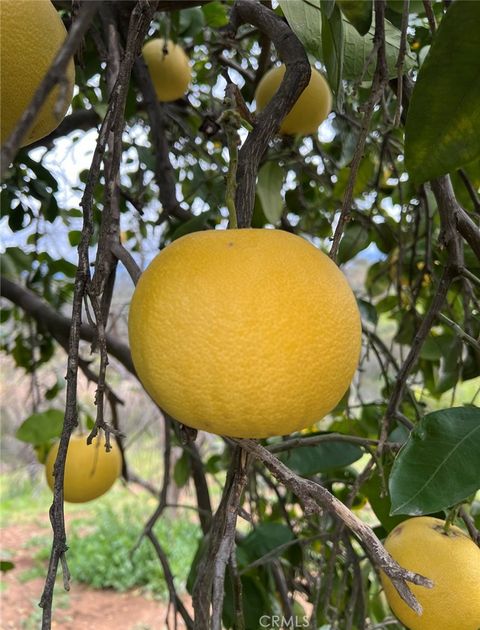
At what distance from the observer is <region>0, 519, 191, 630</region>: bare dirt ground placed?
340cm

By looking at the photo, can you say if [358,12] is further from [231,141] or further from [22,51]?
[22,51]

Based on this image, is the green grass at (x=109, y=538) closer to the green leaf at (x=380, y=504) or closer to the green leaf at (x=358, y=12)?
the green leaf at (x=380, y=504)

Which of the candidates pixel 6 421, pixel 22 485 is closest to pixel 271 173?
pixel 6 421

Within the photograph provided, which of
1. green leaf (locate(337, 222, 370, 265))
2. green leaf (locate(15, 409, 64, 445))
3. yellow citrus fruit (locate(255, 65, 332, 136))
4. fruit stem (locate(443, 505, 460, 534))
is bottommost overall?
fruit stem (locate(443, 505, 460, 534))

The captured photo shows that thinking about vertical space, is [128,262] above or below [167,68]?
below

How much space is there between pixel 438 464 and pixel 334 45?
16.2 inches

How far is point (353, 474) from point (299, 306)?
100 centimetres

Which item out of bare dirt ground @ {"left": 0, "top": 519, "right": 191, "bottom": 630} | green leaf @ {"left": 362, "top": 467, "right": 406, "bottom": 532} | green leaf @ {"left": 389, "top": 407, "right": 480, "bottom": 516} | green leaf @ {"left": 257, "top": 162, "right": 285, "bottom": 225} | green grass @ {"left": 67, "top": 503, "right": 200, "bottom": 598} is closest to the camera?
green leaf @ {"left": 389, "top": 407, "right": 480, "bottom": 516}

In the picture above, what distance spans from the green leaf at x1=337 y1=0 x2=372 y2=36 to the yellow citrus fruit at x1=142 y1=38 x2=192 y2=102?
0.94 meters

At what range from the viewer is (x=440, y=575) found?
67cm

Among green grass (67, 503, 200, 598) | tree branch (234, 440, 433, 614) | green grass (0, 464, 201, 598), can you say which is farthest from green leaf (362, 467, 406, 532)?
green grass (67, 503, 200, 598)

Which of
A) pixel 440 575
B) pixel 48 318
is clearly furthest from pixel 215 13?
pixel 440 575

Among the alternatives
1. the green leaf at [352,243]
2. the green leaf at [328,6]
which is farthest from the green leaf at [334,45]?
the green leaf at [352,243]

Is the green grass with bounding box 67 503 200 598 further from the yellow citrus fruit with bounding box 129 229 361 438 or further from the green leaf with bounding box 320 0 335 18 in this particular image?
the green leaf with bounding box 320 0 335 18
